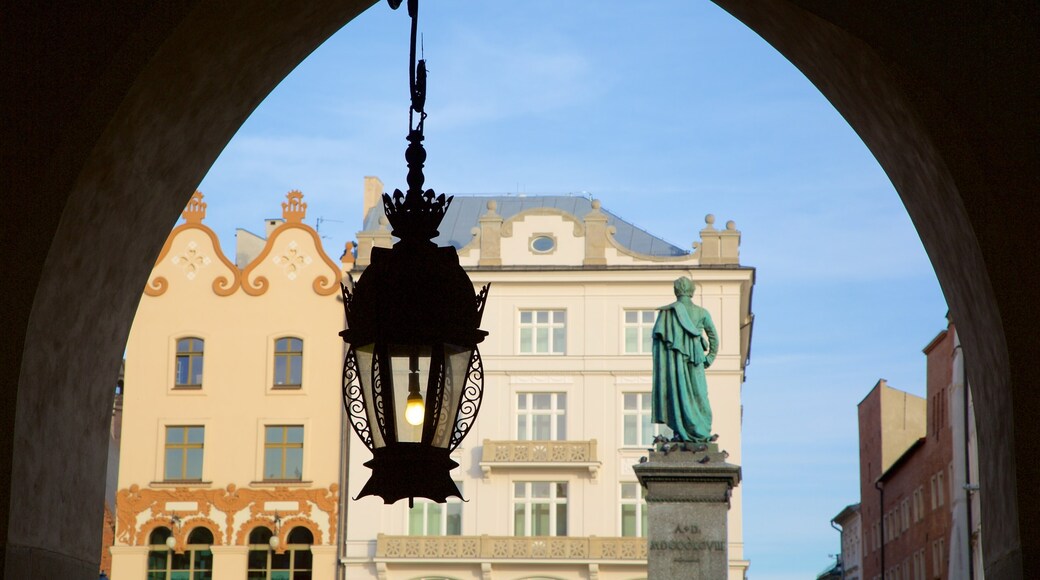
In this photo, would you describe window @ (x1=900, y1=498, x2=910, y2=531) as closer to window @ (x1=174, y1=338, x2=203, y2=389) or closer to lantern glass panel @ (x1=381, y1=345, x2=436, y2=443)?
window @ (x1=174, y1=338, x2=203, y2=389)

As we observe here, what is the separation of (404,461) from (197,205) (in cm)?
4160

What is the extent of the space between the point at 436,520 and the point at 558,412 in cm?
458

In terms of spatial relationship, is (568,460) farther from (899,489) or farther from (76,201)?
(76,201)

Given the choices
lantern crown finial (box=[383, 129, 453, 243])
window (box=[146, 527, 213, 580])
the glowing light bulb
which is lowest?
the glowing light bulb

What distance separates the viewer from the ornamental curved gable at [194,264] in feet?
148

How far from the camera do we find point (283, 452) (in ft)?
143

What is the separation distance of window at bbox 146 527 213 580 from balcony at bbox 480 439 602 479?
8166 mm

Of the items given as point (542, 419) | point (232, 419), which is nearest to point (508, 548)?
point (542, 419)

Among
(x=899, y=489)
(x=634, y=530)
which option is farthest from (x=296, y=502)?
(x=899, y=489)

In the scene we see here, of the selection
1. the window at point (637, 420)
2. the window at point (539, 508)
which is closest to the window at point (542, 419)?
the window at point (539, 508)

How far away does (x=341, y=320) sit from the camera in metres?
44.6

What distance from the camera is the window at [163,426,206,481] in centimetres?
4369

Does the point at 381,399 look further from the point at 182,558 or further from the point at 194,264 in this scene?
the point at 194,264

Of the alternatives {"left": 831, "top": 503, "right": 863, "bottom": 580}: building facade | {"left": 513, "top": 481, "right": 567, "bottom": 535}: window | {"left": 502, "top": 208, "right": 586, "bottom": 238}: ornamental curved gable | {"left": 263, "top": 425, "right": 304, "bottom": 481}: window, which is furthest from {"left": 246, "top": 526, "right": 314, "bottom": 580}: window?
{"left": 831, "top": 503, "right": 863, "bottom": 580}: building facade
